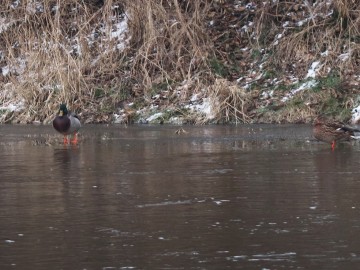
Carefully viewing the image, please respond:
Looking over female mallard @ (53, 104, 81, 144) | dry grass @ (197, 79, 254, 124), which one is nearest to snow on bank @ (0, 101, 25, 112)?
dry grass @ (197, 79, 254, 124)

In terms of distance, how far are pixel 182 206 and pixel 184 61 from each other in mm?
13699

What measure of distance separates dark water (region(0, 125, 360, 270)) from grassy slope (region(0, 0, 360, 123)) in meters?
4.88

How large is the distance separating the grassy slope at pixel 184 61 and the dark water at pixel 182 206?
488 centimetres

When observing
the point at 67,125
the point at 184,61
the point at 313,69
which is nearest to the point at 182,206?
the point at 67,125

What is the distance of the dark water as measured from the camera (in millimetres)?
7328

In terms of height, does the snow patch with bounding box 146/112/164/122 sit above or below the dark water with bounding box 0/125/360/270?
above

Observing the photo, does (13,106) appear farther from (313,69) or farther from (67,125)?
(313,69)

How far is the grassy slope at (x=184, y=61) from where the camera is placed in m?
21.1

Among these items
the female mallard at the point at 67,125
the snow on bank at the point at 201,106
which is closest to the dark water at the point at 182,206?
the female mallard at the point at 67,125

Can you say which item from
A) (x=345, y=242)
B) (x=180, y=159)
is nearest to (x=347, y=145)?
(x=180, y=159)

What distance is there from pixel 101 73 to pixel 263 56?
3.49m

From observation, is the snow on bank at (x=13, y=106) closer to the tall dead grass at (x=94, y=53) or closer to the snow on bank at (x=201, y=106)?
the tall dead grass at (x=94, y=53)

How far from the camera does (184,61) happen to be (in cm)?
2309

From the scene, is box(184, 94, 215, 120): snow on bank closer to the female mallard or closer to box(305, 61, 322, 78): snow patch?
box(305, 61, 322, 78): snow patch
